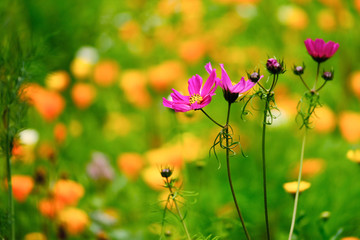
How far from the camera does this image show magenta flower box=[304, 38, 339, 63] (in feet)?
2.08

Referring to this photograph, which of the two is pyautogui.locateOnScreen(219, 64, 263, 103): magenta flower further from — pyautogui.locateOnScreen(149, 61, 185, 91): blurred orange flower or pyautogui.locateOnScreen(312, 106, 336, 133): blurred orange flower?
pyautogui.locateOnScreen(149, 61, 185, 91): blurred orange flower

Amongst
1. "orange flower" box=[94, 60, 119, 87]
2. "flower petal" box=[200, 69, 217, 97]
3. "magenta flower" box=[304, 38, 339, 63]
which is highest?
"orange flower" box=[94, 60, 119, 87]

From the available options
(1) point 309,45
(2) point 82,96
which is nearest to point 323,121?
(2) point 82,96

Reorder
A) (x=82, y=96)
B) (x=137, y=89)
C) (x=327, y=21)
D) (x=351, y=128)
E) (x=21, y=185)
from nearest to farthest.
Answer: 1. (x=21, y=185)
2. (x=351, y=128)
3. (x=82, y=96)
4. (x=137, y=89)
5. (x=327, y=21)

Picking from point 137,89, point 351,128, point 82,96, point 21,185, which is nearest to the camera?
point 21,185

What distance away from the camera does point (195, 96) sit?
62 centimetres

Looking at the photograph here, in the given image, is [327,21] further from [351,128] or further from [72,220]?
[72,220]

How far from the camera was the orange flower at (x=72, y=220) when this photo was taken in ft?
3.54

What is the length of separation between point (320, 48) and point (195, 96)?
0.18 meters

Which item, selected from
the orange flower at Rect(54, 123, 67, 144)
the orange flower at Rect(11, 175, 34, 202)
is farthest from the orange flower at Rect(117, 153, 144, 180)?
the orange flower at Rect(11, 175, 34, 202)

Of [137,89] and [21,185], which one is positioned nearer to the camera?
[21,185]

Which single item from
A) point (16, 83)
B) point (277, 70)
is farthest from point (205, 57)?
point (277, 70)

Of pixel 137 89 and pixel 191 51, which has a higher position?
pixel 191 51

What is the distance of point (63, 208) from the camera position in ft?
3.80
